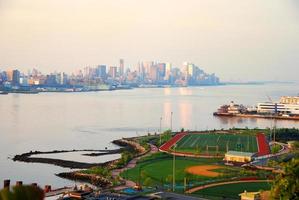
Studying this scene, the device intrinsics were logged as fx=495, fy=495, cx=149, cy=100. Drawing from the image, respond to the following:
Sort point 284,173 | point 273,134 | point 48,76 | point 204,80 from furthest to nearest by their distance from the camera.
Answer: point 204,80, point 48,76, point 273,134, point 284,173

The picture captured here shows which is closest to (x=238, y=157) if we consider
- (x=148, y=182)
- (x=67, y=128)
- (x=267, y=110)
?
(x=148, y=182)

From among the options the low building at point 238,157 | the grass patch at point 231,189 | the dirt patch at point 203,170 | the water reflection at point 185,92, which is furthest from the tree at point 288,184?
the water reflection at point 185,92

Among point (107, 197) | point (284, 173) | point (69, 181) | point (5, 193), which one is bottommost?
point (69, 181)

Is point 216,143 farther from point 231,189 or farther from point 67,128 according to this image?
point 67,128

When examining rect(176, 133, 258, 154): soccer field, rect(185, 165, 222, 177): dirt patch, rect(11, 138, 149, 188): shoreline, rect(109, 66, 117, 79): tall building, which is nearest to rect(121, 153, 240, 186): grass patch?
rect(185, 165, 222, 177): dirt patch

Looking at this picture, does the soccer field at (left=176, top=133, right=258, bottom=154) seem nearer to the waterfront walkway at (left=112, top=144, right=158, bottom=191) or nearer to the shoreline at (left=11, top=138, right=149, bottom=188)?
the waterfront walkway at (left=112, top=144, right=158, bottom=191)

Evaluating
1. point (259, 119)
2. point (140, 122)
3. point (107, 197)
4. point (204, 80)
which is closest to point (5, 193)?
point (107, 197)

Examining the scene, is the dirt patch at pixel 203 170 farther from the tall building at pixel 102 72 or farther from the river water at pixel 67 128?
the tall building at pixel 102 72

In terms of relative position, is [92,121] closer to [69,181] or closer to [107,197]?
[69,181]
